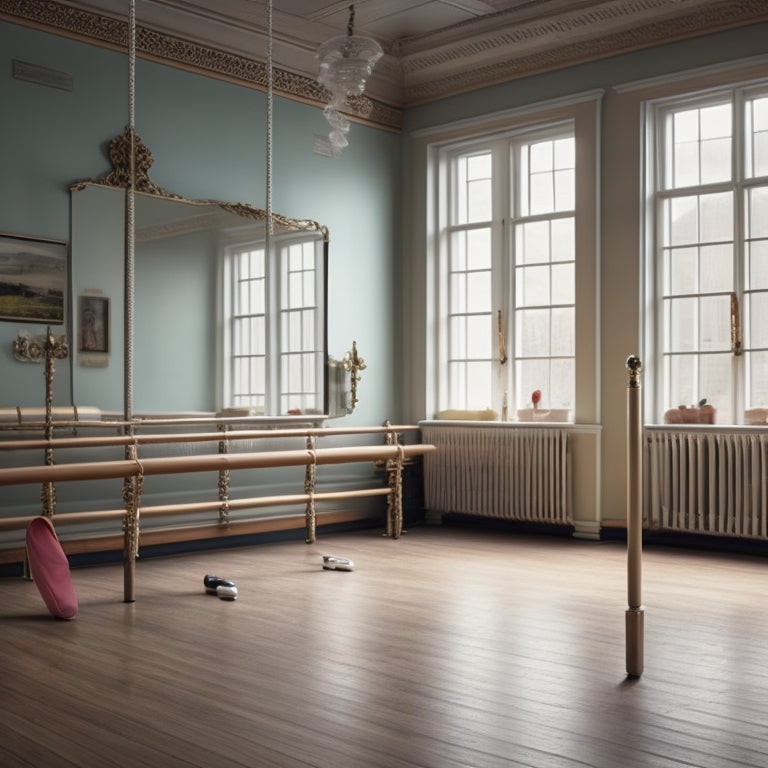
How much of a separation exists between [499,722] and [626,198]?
204 inches

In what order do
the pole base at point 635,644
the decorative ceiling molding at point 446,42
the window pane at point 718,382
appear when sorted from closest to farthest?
the pole base at point 635,644 < the decorative ceiling molding at point 446,42 < the window pane at point 718,382

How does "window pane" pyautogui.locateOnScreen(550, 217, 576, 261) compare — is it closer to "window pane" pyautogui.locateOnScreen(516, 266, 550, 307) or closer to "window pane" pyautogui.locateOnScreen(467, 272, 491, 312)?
"window pane" pyautogui.locateOnScreen(516, 266, 550, 307)

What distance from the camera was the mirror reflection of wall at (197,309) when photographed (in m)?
6.59

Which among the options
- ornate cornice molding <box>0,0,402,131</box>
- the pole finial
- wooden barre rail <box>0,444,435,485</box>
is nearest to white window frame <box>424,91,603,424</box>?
ornate cornice molding <box>0,0,402,131</box>

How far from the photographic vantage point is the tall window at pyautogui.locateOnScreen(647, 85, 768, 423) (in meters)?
7.11

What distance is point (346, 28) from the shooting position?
783cm

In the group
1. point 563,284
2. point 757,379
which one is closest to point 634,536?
point 757,379

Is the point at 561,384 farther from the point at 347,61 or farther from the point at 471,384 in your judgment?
the point at 347,61

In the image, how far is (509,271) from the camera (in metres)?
8.39

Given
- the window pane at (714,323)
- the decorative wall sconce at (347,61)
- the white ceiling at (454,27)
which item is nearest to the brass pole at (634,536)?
the decorative wall sconce at (347,61)

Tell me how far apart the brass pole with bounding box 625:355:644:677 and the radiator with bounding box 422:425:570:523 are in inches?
153

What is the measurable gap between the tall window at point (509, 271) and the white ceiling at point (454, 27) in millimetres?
617

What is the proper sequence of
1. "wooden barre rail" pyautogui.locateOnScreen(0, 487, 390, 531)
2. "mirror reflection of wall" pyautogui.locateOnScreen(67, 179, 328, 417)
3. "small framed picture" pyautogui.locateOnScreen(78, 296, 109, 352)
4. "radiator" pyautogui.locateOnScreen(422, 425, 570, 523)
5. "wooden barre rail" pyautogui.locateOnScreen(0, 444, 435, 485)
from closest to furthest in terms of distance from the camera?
"wooden barre rail" pyautogui.locateOnScreen(0, 444, 435, 485), "wooden barre rail" pyautogui.locateOnScreen(0, 487, 390, 531), "small framed picture" pyautogui.locateOnScreen(78, 296, 109, 352), "mirror reflection of wall" pyautogui.locateOnScreen(67, 179, 328, 417), "radiator" pyautogui.locateOnScreen(422, 425, 570, 523)

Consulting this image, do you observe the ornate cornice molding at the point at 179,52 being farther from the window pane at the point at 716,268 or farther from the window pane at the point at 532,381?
the window pane at the point at 716,268
